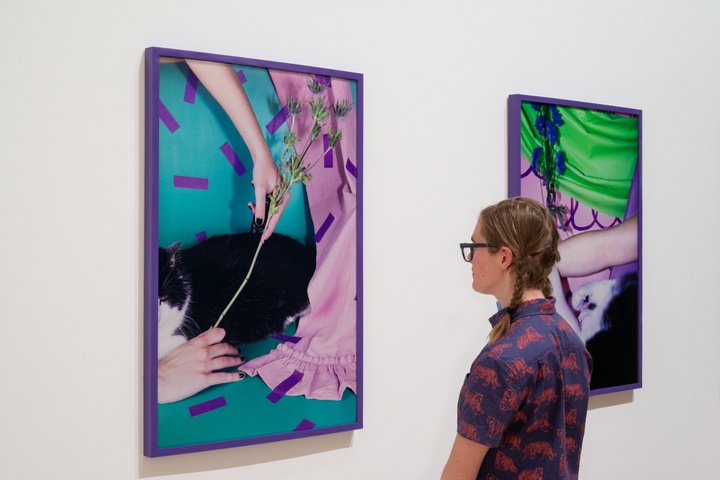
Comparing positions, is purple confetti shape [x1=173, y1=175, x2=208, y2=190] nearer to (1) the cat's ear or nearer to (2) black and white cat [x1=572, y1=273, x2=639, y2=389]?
(1) the cat's ear

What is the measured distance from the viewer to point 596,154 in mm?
3139

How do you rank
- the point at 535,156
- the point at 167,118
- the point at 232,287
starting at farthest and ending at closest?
the point at 535,156 < the point at 232,287 < the point at 167,118

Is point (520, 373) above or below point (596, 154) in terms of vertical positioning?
below

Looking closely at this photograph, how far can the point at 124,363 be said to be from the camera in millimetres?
2139

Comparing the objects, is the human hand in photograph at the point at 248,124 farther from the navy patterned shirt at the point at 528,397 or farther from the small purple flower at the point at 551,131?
the small purple flower at the point at 551,131

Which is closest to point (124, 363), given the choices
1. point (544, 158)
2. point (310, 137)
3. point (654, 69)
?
point (310, 137)

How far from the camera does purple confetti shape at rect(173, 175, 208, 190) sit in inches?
85.7

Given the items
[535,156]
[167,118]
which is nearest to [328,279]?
[167,118]

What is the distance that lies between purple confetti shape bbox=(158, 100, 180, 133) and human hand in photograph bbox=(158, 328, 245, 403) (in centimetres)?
53

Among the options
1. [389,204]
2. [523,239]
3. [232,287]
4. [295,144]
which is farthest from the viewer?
[389,204]

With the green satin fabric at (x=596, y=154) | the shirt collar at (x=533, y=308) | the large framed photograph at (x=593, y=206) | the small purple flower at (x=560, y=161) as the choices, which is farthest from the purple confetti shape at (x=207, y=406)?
the small purple flower at (x=560, y=161)

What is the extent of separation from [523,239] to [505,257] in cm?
6

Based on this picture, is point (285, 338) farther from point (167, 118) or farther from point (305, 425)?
point (167, 118)

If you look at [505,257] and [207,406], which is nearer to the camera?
[505,257]
